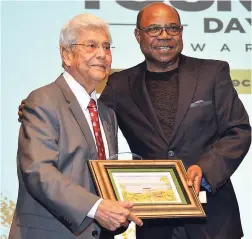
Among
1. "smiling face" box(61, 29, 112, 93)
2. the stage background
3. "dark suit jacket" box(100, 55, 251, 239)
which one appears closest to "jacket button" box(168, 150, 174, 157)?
"dark suit jacket" box(100, 55, 251, 239)

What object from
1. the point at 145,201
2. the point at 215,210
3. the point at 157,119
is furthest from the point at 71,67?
the point at 215,210

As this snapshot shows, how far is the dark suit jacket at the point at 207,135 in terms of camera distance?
3.61 meters

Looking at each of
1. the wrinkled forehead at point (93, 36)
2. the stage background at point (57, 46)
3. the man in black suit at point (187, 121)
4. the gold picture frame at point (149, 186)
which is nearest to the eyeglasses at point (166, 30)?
the man in black suit at point (187, 121)

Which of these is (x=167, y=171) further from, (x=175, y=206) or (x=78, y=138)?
(x=78, y=138)

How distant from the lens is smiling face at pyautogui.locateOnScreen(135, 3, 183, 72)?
380cm

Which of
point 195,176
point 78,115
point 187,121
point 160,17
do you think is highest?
point 160,17

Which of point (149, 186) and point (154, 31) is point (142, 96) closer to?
point (154, 31)

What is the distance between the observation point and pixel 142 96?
12.4 ft

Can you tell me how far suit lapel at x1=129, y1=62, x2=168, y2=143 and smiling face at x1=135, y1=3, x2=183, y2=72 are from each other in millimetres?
69

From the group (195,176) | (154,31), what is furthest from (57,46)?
(195,176)

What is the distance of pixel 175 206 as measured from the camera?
3.19m

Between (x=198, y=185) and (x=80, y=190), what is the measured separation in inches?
22.8

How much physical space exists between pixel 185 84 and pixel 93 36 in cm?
57

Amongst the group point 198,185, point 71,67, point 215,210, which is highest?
point 71,67
